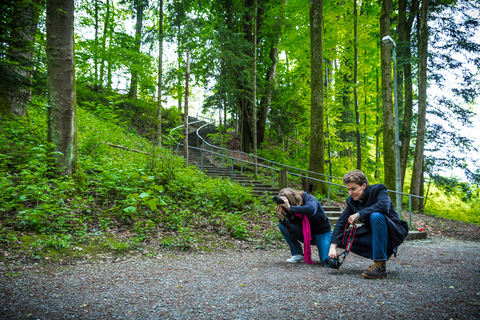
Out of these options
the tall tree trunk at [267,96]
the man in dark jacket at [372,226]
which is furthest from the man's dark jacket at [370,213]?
the tall tree trunk at [267,96]

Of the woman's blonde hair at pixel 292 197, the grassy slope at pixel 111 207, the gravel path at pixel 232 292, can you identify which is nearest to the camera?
the gravel path at pixel 232 292

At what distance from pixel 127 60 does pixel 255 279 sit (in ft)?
51.8

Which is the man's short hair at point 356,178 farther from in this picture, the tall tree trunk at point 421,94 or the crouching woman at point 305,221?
the tall tree trunk at point 421,94

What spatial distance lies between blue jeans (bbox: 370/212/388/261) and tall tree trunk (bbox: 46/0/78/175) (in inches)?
211

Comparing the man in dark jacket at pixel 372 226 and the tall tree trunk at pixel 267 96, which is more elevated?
the tall tree trunk at pixel 267 96

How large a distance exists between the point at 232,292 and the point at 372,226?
1.70m

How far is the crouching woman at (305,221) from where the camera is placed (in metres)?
3.68

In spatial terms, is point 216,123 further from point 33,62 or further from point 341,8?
point 33,62

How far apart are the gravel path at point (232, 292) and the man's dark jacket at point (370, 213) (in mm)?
423

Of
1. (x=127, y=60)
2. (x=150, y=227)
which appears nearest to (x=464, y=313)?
(x=150, y=227)

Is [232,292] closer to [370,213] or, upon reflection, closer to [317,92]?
[370,213]

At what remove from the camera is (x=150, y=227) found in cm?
527

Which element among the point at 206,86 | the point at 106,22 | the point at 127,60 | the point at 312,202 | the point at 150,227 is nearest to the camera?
the point at 312,202

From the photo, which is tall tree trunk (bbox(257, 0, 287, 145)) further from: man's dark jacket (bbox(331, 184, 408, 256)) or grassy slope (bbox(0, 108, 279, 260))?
man's dark jacket (bbox(331, 184, 408, 256))
